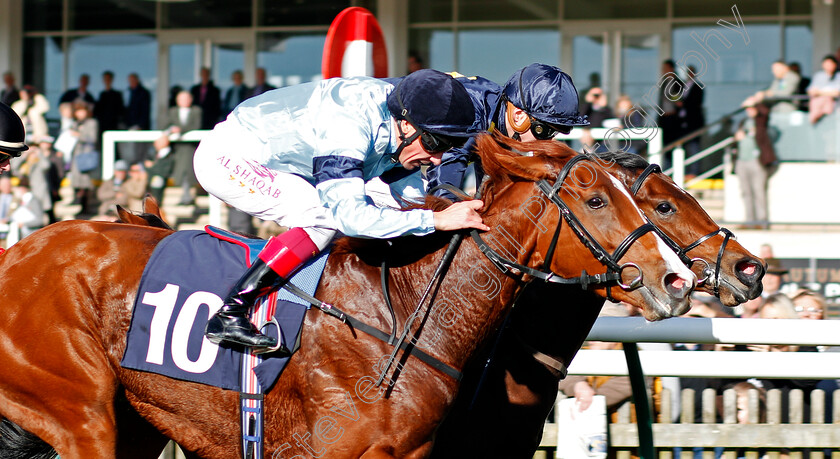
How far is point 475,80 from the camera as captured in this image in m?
3.42

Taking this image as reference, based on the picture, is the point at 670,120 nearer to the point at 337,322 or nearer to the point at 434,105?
the point at 434,105

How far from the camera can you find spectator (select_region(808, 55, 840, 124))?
7922 millimetres

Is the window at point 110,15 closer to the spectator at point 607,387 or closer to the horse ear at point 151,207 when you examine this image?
the horse ear at point 151,207

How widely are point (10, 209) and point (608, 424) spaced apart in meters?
7.14

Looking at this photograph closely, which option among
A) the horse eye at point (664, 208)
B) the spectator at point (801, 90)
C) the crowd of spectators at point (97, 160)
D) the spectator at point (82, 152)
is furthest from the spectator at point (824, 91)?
the spectator at point (82, 152)

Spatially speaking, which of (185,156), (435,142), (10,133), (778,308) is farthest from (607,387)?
(185,156)

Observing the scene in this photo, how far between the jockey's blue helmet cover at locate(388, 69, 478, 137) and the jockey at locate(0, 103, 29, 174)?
1.44m

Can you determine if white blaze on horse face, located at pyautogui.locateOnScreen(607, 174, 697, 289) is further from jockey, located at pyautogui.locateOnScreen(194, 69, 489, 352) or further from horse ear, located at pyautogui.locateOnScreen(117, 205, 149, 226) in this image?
horse ear, located at pyautogui.locateOnScreen(117, 205, 149, 226)

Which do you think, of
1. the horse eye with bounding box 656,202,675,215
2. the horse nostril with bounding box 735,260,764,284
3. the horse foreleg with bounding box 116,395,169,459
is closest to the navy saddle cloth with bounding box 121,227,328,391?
the horse foreleg with bounding box 116,395,169,459

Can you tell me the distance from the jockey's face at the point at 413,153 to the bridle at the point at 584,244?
0.29 metres

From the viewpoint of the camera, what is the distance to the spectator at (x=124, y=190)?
8.77 meters

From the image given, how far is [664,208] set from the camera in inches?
104

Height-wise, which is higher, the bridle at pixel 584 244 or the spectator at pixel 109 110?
the spectator at pixel 109 110

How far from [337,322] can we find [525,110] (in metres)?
1.08
